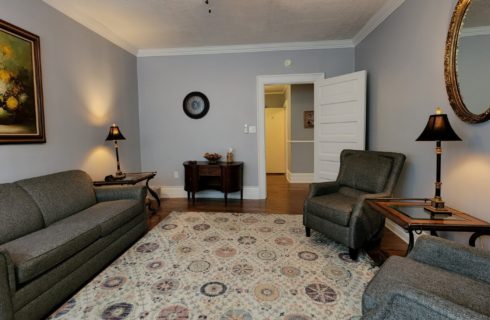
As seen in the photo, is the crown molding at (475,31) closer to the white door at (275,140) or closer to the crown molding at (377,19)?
the crown molding at (377,19)

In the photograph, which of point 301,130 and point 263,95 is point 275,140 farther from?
point 263,95

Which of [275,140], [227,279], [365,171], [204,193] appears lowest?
[227,279]


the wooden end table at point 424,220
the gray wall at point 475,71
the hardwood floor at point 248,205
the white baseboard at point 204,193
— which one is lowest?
the hardwood floor at point 248,205

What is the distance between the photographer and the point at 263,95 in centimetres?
441

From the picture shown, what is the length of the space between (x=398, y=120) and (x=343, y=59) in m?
1.81

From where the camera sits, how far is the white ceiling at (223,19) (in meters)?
2.90

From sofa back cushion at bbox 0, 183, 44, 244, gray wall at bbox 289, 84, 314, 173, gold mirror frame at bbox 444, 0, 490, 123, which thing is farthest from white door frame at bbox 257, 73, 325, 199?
sofa back cushion at bbox 0, 183, 44, 244

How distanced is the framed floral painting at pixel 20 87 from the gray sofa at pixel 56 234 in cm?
45

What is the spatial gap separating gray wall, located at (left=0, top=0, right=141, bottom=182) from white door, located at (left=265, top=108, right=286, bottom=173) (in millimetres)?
4322

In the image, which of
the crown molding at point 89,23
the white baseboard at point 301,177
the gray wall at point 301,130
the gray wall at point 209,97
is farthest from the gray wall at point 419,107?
the crown molding at point 89,23

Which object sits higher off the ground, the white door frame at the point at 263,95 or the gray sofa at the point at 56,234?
the white door frame at the point at 263,95

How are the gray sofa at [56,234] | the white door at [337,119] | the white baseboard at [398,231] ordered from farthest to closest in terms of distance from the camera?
1. the white door at [337,119]
2. the white baseboard at [398,231]
3. the gray sofa at [56,234]

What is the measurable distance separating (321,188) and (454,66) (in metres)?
1.57

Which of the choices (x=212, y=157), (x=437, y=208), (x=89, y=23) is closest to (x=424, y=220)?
(x=437, y=208)
